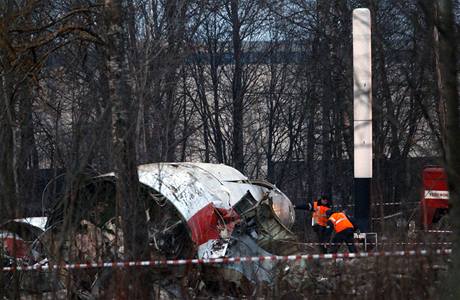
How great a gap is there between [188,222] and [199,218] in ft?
0.95

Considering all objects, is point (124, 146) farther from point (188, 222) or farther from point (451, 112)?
point (451, 112)

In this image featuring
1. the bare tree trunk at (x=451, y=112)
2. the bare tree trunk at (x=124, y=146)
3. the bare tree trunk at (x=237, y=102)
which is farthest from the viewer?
the bare tree trunk at (x=237, y=102)

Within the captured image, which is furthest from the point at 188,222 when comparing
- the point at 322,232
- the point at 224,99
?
the point at 224,99

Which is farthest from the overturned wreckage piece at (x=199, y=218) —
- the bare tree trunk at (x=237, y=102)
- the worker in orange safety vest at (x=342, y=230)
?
the bare tree trunk at (x=237, y=102)

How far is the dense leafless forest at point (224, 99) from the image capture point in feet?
25.1

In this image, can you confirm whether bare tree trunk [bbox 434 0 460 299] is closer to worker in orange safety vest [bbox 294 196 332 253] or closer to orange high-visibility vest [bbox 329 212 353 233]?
orange high-visibility vest [bbox 329 212 353 233]

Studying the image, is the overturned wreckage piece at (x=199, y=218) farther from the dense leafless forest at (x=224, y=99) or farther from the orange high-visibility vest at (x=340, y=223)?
the orange high-visibility vest at (x=340, y=223)

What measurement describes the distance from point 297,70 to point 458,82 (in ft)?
85.2

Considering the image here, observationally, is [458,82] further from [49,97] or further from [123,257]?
[49,97]

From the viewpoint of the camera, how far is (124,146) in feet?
30.9

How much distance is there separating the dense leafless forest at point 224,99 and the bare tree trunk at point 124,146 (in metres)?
0.02

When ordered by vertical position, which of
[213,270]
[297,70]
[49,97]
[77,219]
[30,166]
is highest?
[297,70]

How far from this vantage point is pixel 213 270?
11.0 m

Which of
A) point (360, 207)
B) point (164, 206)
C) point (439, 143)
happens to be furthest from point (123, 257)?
point (360, 207)
